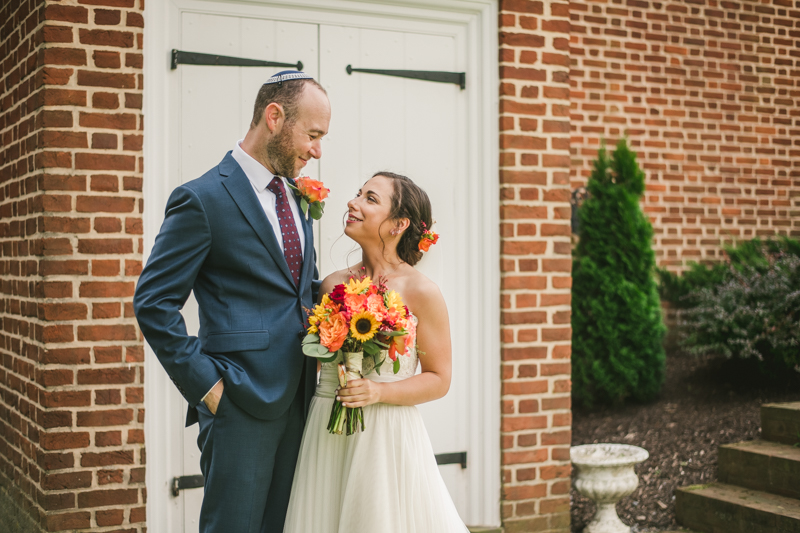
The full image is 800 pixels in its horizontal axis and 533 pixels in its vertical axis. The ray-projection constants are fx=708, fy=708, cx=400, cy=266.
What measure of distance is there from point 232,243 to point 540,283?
1.95 meters

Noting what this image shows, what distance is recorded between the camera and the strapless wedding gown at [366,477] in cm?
244

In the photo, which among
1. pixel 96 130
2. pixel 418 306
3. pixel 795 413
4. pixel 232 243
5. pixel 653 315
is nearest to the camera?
pixel 232 243

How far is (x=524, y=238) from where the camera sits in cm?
375

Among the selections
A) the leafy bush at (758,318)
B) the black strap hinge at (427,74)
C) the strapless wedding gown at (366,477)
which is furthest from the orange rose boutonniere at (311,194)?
the leafy bush at (758,318)

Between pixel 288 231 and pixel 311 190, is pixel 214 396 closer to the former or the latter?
pixel 288 231

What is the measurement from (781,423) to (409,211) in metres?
3.11

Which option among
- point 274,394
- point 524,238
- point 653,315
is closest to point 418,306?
point 274,394

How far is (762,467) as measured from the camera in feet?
13.6

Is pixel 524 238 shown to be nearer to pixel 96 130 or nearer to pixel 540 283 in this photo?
pixel 540 283

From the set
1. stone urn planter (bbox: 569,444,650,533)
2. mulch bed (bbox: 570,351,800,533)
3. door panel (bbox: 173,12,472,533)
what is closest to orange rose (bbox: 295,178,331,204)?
door panel (bbox: 173,12,472,533)

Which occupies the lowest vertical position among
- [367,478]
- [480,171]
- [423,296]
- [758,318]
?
[367,478]

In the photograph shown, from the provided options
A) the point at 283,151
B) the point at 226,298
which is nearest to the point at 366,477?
the point at 226,298

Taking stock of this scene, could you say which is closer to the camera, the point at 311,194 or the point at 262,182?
the point at 262,182

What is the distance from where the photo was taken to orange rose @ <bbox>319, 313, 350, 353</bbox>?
2227mm
